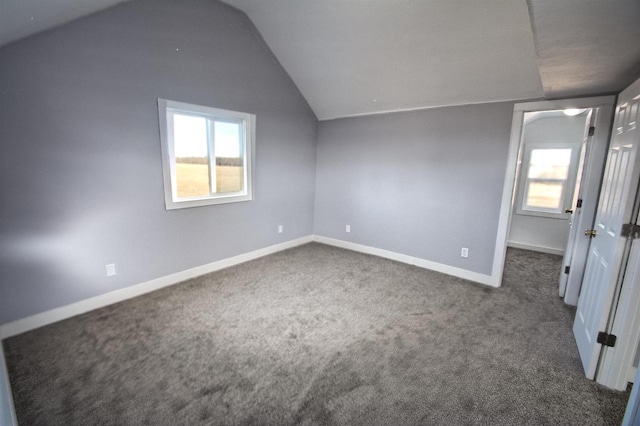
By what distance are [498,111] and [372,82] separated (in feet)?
4.82

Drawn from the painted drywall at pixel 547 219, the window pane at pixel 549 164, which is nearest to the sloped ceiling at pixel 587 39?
the painted drywall at pixel 547 219

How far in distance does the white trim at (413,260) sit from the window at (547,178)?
2.37 m

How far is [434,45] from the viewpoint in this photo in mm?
2693

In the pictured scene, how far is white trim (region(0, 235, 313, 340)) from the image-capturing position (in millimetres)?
2205

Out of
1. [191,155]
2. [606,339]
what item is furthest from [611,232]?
[191,155]

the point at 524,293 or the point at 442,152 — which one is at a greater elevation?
the point at 442,152

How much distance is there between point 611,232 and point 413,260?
2.24 meters

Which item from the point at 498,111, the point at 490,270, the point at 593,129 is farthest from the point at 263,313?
the point at 593,129

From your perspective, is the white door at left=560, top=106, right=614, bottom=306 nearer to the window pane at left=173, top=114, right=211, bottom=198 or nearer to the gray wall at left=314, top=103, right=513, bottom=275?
the gray wall at left=314, top=103, right=513, bottom=275

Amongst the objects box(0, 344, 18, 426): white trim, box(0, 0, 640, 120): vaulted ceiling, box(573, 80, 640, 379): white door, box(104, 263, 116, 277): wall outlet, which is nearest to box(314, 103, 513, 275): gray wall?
box(0, 0, 640, 120): vaulted ceiling

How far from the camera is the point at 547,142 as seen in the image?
15.4 ft

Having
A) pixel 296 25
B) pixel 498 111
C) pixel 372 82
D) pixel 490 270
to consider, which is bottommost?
pixel 490 270

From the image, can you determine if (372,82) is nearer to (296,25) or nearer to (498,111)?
(296,25)

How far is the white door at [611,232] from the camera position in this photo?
170 cm
